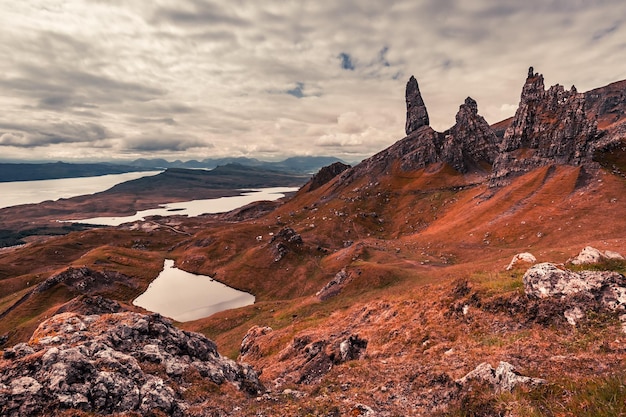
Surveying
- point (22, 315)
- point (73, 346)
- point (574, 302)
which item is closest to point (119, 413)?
point (73, 346)

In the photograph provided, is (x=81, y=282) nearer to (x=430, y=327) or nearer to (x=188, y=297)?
(x=188, y=297)

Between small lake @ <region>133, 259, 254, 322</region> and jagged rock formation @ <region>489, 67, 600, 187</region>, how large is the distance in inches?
4482

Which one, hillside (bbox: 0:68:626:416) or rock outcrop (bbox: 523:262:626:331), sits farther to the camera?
rock outcrop (bbox: 523:262:626:331)

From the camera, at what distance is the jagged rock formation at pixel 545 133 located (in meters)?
106

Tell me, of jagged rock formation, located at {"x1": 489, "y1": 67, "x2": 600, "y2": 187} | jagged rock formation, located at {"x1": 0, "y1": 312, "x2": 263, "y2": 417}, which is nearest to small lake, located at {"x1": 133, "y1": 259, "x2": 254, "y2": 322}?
jagged rock formation, located at {"x1": 0, "y1": 312, "x2": 263, "y2": 417}

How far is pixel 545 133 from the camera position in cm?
12000

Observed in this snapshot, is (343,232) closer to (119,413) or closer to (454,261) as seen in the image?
(454,261)

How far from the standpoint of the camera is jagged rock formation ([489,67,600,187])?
4156 inches

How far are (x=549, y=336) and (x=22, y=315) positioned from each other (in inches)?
4893

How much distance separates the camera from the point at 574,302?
2098 centimetres

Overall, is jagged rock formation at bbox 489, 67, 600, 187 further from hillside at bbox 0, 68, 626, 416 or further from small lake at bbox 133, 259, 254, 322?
small lake at bbox 133, 259, 254, 322

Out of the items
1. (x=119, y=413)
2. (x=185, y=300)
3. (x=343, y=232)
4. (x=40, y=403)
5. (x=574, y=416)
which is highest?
(x=574, y=416)

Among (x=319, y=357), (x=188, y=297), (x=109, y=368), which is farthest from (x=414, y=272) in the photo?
(x=188, y=297)

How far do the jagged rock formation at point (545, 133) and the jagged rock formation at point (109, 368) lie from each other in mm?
126043
